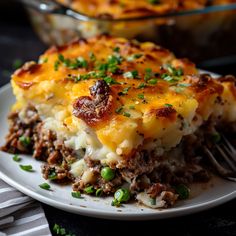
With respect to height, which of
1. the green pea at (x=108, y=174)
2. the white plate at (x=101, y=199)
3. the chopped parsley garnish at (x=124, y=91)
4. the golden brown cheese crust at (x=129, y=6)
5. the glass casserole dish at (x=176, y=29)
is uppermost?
the golden brown cheese crust at (x=129, y=6)

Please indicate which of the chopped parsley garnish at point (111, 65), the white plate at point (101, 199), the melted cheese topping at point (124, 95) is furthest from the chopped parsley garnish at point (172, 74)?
the white plate at point (101, 199)

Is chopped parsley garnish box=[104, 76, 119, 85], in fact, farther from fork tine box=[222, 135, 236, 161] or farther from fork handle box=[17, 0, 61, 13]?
fork handle box=[17, 0, 61, 13]

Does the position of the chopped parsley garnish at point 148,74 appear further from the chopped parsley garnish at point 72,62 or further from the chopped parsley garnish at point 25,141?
the chopped parsley garnish at point 25,141

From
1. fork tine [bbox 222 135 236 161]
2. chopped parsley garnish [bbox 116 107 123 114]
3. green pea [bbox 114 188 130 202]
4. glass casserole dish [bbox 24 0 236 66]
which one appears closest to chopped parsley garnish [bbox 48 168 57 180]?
green pea [bbox 114 188 130 202]

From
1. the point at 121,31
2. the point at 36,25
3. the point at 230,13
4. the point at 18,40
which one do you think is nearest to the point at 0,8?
the point at 18,40

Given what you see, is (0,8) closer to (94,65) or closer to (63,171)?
(94,65)

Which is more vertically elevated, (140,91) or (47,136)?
(140,91)
